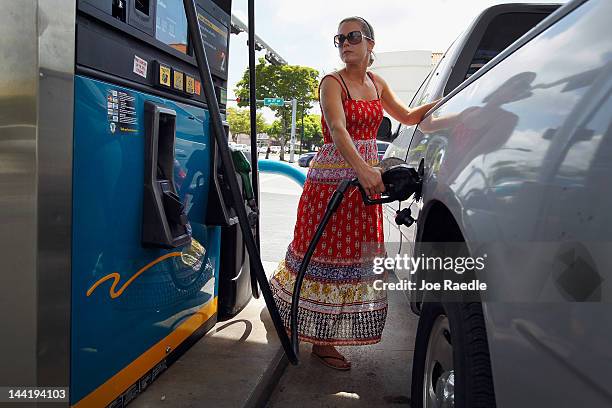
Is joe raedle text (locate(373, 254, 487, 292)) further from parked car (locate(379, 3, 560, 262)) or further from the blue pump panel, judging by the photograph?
the blue pump panel

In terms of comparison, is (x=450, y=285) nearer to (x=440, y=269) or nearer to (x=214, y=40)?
(x=440, y=269)

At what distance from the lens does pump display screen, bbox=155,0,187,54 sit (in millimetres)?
2275

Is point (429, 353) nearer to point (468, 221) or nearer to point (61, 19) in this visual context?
point (468, 221)

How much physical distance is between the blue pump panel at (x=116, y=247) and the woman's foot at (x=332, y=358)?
30.8 inches

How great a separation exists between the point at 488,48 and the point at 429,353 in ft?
6.04

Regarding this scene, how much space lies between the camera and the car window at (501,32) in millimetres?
2729

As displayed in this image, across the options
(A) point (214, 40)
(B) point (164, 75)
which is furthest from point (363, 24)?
(B) point (164, 75)

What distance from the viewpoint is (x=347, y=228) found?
2.62m

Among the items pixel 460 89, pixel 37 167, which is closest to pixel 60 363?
pixel 37 167

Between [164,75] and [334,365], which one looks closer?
[164,75]

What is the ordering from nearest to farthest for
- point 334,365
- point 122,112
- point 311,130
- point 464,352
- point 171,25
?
point 464,352, point 122,112, point 171,25, point 334,365, point 311,130

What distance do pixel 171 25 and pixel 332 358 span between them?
188cm

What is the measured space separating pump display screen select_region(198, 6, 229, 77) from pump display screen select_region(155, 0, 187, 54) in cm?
19

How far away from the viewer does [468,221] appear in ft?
4.17
